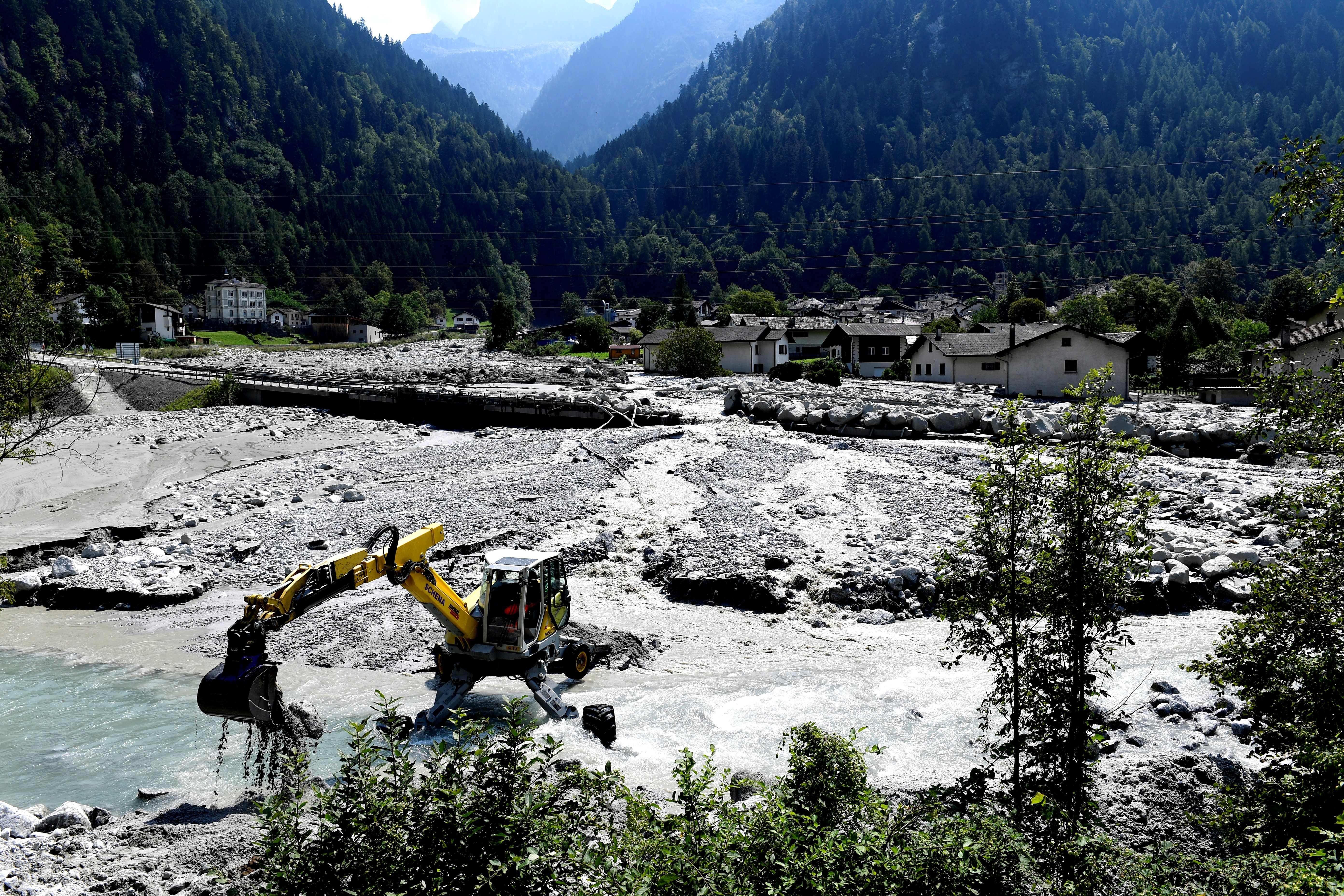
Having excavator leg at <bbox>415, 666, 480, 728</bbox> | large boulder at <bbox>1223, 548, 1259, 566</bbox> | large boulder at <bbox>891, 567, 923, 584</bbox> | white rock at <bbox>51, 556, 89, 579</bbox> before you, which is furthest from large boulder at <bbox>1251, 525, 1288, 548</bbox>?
white rock at <bbox>51, 556, 89, 579</bbox>

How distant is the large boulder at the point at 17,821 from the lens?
28.4 ft

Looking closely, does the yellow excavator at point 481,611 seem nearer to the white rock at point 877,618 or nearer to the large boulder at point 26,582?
the white rock at point 877,618

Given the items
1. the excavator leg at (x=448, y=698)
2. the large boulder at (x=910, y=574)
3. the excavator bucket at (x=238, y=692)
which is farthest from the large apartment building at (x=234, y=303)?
the excavator bucket at (x=238, y=692)

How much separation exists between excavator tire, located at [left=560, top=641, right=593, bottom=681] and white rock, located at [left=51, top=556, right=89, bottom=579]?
1467 centimetres

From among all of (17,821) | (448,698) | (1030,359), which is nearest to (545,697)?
(448,698)

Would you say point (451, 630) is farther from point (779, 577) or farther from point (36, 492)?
point (36, 492)

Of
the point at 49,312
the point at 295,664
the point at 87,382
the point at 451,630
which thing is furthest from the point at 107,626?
the point at 87,382

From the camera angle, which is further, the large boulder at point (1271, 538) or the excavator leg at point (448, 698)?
the large boulder at point (1271, 538)

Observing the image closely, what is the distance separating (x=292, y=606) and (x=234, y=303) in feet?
490

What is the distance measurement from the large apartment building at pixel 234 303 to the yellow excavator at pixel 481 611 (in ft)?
469

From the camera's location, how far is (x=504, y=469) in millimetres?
32344

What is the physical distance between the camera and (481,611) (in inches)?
481

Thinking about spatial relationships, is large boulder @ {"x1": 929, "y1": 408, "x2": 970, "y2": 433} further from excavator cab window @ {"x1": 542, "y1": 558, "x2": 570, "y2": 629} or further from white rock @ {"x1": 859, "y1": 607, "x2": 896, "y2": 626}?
excavator cab window @ {"x1": 542, "y1": 558, "x2": 570, "y2": 629}

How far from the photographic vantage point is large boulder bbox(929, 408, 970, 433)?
39.5 meters
